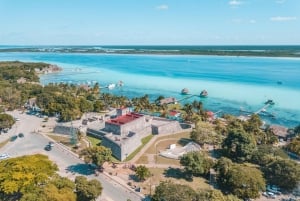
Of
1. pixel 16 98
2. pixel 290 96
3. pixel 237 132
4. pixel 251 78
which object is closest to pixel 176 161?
pixel 237 132

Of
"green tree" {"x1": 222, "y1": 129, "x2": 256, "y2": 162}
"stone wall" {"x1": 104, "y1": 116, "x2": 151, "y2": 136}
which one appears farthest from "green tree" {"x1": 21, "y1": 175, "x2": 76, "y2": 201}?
"green tree" {"x1": 222, "y1": 129, "x2": 256, "y2": 162}

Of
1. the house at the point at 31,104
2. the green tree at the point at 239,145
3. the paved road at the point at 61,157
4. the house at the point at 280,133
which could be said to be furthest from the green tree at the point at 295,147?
the house at the point at 31,104

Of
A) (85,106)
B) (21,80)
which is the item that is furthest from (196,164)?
(21,80)

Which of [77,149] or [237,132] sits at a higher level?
[237,132]

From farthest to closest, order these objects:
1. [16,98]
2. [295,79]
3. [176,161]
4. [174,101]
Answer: [295,79]
[174,101]
[16,98]
[176,161]

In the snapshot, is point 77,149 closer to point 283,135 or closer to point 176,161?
point 176,161

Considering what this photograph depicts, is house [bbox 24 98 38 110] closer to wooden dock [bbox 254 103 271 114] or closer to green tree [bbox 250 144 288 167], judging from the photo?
green tree [bbox 250 144 288 167]
